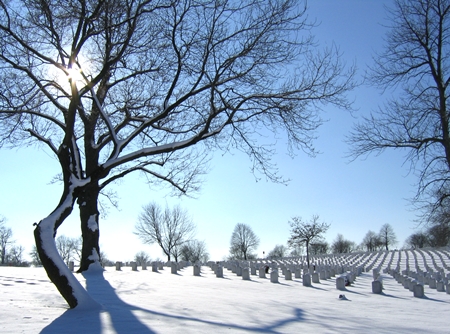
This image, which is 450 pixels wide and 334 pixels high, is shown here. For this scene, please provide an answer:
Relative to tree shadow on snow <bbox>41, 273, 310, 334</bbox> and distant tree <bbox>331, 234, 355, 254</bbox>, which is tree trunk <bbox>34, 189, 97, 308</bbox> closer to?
tree shadow on snow <bbox>41, 273, 310, 334</bbox>

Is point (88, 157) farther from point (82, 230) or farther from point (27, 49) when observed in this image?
point (27, 49)

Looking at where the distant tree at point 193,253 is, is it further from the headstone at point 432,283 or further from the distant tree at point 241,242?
the headstone at point 432,283

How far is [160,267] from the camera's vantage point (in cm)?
1783

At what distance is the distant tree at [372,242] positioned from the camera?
95.9 metres

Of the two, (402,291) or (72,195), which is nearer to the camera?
(72,195)

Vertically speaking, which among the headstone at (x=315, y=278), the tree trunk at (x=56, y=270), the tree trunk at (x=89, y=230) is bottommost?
the headstone at (x=315, y=278)

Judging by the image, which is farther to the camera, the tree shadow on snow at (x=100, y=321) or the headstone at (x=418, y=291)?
the headstone at (x=418, y=291)

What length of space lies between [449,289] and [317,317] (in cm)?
786

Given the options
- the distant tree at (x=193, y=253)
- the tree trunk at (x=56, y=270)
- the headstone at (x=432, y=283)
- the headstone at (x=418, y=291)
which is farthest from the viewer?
the distant tree at (x=193, y=253)

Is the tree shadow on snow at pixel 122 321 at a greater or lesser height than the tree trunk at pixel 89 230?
lesser

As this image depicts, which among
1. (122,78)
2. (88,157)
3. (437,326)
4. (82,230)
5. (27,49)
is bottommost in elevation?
(437,326)

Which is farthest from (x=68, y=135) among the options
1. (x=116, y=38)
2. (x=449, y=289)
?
(x=449, y=289)

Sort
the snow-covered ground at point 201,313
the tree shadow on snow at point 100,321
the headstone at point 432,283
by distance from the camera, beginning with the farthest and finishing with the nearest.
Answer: the headstone at point 432,283 → the snow-covered ground at point 201,313 → the tree shadow on snow at point 100,321

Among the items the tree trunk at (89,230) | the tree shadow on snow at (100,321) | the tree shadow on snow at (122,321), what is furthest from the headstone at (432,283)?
the tree trunk at (89,230)
